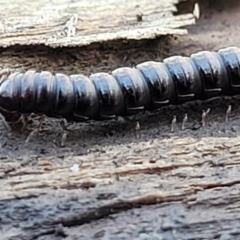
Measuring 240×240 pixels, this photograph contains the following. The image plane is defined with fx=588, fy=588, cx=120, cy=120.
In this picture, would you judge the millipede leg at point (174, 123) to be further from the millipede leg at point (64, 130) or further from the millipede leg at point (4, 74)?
the millipede leg at point (4, 74)

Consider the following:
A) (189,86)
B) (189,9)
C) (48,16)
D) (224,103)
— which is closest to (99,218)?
(189,86)

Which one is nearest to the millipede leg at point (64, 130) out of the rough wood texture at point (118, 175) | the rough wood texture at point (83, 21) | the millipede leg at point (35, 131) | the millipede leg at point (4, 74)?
the rough wood texture at point (118, 175)

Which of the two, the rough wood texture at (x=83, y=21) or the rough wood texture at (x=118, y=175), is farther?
the rough wood texture at (x=83, y=21)

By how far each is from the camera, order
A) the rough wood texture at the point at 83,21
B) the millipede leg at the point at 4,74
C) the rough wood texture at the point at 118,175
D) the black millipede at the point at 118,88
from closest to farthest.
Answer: the rough wood texture at the point at 118,175, the black millipede at the point at 118,88, the millipede leg at the point at 4,74, the rough wood texture at the point at 83,21

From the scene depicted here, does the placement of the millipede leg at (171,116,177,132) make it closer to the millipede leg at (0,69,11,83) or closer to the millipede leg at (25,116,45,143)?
the millipede leg at (25,116,45,143)

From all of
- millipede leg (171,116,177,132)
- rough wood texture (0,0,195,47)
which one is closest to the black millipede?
millipede leg (171,116,177,132)

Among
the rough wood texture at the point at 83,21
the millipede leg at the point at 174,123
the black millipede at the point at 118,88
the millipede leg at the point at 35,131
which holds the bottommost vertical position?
the millipede leg at the point at 174,123
